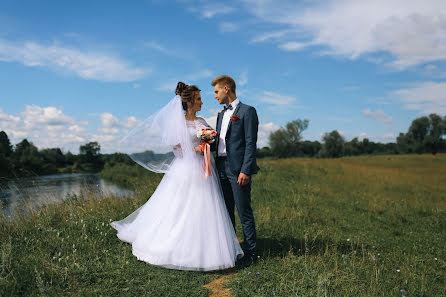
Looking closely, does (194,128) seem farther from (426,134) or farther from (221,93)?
(426,134)

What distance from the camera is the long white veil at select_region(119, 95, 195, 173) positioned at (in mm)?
4574

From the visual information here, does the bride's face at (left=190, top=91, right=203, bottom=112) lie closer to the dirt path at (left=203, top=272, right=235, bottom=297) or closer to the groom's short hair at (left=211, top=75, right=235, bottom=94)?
the groom's short hair at (left=211, top=75, right=235, bottom=94)

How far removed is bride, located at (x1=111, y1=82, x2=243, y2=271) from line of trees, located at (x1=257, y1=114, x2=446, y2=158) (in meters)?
61.6

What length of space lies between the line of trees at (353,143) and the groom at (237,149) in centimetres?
6172

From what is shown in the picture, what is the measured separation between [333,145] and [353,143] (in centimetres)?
782

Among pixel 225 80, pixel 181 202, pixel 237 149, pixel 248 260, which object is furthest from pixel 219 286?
pixel 225 80

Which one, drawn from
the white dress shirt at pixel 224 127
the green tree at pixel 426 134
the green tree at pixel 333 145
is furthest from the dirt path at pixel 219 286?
the green tree at pixel 333 145

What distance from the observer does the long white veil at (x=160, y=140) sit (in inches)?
180

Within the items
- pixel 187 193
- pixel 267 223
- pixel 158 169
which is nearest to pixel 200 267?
pixel 187 193

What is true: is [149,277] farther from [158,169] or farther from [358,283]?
[358,283]

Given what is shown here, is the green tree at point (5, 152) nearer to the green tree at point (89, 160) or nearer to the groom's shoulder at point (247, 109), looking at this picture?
the green tree at point (89, 160)

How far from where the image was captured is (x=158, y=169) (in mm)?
4887

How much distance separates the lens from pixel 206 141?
4395 mm

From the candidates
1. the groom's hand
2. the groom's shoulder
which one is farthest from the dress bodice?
the groom's hand
